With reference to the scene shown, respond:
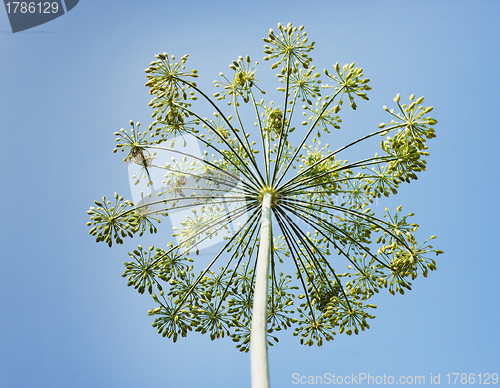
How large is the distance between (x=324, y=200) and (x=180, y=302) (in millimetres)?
3835

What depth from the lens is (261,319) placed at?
4387mm

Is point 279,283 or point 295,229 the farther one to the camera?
point 279,283

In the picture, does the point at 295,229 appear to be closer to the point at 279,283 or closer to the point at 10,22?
the point at 279,283

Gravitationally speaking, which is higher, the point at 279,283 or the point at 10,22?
the point at 10,22

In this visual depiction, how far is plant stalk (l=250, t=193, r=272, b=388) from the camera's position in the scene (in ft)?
12.4

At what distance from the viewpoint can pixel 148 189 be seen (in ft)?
25.0

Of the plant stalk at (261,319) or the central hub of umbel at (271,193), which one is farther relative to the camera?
the central hub of umbel at (271,193)

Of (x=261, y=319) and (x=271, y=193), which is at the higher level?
(x=271, y=193)

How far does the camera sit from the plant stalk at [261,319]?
3.78 m

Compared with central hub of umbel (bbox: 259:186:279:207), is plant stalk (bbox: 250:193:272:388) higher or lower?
lower

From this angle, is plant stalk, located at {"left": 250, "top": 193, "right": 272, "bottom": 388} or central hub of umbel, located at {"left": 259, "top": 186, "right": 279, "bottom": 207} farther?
central hub of umbel, located at {"left": 259, "top": 186, "right": 279, "bottom": 207}

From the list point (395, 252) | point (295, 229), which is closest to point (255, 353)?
point (295, 229)

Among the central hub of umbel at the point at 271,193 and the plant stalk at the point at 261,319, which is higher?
the central hub of umbel at the point at 271,193

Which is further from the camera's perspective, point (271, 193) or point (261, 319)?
point (271, 193)
